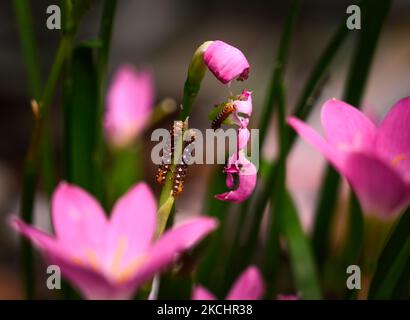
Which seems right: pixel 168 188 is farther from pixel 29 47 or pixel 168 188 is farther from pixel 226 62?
pixel 29 47

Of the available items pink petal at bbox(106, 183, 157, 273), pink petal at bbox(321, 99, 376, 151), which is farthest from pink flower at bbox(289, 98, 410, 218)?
pink petal at bbox(106, 183, 157, 273)

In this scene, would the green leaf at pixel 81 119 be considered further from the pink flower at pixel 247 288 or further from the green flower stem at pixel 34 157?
the pink flower at pixel 247 288

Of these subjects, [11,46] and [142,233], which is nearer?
[142,233]

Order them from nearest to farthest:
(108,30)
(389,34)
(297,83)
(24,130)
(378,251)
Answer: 1. (378,251)
2. (108,30)
3. (24,130)
4. (297,83)
5. (389,34)

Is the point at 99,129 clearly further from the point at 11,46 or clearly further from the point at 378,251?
the point at 11,46

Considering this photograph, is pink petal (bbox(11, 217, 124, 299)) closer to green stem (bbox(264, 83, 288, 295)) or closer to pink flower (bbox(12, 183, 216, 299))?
pink flower (bbox(12, 183, 216, 299))

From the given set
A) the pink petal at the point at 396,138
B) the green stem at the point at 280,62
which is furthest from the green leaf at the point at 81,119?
the pink petal at the point at 396,138
